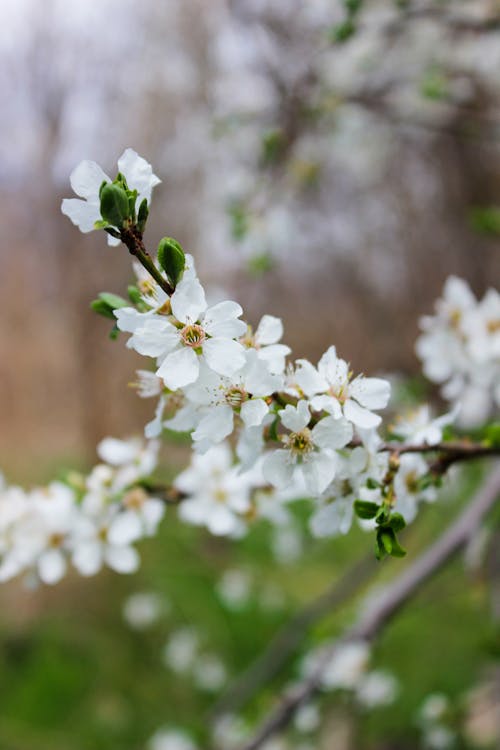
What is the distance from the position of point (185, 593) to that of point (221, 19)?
2.38m

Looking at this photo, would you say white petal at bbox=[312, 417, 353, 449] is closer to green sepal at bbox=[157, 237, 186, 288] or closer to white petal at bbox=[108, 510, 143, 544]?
green sepal at bbox=[157, 237, 186, 288]

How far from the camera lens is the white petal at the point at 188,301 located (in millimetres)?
435

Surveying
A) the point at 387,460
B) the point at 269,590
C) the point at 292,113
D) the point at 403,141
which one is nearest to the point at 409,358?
the point at 403,141

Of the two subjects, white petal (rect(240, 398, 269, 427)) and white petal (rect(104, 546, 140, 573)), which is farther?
white petal (rect(104, 546, 140, 573))

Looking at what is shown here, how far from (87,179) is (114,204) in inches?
1.8

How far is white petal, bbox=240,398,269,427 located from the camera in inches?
17.6

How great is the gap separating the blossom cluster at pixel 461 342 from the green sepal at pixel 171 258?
48 centimetres

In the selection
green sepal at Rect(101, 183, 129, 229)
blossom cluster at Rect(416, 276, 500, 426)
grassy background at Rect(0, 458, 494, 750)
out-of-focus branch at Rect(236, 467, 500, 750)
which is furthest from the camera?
grassy background at Rect(0, 458, 494, 750)

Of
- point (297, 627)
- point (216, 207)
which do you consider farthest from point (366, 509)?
point (216, 207)

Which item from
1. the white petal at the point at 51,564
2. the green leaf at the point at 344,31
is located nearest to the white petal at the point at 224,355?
the white petal at the point at 51,564

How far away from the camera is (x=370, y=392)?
503mm

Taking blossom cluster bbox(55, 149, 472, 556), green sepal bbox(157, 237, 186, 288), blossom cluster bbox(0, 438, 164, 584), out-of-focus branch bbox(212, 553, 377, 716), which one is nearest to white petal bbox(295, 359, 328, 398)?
blossom cluster bbox(55, 149, 472, 556)

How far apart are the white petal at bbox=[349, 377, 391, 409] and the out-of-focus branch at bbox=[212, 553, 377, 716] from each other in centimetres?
98

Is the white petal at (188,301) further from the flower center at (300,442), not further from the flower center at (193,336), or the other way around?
the flower center at (300,442)
